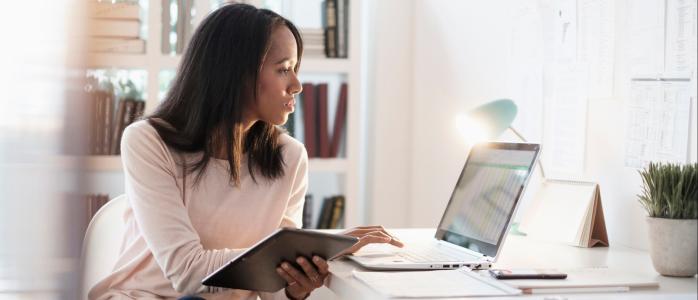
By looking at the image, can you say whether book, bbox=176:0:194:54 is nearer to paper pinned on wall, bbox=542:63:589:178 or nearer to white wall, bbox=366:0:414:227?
white wall, bbox=366:0:414:227

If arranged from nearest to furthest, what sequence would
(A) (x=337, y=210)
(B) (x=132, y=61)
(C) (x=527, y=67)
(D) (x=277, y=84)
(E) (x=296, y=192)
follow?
(D) (x=277, y=84) → (E) (x=296, y=192) → (C) (x=527, y=67) → (B) (x=132, y=61) → (A) (x=337, y=210)

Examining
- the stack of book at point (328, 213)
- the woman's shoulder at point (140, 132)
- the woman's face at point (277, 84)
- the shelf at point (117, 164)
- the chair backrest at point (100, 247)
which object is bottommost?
the stack of book at point (328, 213)

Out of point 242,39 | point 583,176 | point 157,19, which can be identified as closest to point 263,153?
point 242,39

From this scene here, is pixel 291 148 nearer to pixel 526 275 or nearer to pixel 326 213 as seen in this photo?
pixel 526 275

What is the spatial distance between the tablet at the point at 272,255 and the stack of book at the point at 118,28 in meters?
1.84

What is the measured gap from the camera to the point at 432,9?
3.19 metres

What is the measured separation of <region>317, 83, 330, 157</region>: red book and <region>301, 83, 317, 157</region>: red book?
0.02 metres

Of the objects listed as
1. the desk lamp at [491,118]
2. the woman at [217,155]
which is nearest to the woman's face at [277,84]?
the woman at [217,155]

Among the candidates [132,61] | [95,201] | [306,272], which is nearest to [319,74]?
[132,61]

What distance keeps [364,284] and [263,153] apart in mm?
626

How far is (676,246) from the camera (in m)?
1.40

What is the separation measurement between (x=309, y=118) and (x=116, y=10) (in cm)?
83

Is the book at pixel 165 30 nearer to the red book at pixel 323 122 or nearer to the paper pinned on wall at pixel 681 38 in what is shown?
the red book at pixel 323 122

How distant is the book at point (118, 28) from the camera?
3.16m
